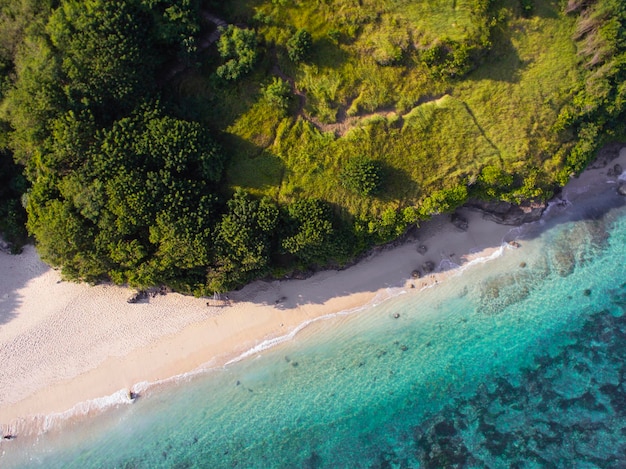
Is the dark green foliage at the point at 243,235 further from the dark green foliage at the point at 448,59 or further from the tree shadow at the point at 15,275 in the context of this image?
the dark green foliage at the point at 448,59

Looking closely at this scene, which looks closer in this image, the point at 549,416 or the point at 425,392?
the point at 549,416

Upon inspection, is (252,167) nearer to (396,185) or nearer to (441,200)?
(396,185)

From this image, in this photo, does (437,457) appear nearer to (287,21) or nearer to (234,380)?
(234,380)

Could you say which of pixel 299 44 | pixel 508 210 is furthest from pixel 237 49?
pixel 508 210

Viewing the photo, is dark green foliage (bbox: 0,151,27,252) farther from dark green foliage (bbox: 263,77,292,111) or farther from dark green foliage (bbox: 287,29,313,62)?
dark green foliage (bbox: 287,29,313,62)

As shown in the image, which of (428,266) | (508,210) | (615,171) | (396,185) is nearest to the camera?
(396,185)

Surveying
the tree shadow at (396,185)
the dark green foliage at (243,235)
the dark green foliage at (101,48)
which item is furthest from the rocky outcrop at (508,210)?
the dark green foliage at (101,48)

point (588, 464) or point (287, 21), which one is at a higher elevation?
point (287, 21)

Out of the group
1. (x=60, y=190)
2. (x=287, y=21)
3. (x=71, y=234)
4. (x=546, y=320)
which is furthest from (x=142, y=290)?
(x=546, y=320)
